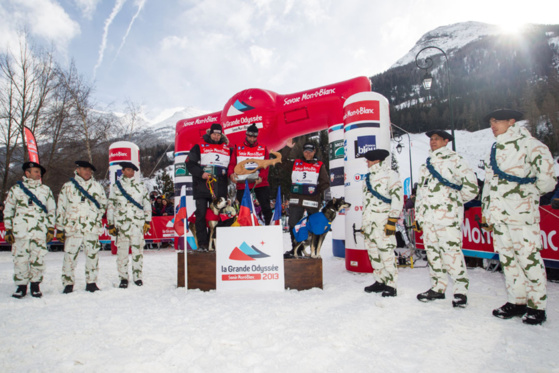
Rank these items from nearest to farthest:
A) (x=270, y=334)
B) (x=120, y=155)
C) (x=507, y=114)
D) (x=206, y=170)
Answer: (x=270, y=334) → (x=507, y=114) → (x=206, y=170) → (x=120, y=155)

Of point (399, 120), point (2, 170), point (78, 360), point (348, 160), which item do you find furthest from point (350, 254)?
point (399, 120)

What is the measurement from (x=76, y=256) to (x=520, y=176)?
19.4 feet

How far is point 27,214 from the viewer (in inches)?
189

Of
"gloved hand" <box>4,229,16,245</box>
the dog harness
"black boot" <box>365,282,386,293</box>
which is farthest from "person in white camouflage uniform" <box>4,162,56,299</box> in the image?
"black boot" <box>365,282,386,293</box>

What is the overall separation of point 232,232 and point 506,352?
3.29 m

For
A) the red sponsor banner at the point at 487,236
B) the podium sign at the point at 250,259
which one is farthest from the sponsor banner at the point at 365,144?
the podium sign at the point at 250,259

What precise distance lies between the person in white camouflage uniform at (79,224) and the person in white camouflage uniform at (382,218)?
4130 millimetres

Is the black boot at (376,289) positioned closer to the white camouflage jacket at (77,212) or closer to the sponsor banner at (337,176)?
the sponsor banner at (337,176)

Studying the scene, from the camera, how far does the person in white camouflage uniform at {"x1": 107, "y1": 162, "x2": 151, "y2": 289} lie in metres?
5.38

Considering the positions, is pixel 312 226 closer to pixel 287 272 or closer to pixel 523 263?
pixel 287 272

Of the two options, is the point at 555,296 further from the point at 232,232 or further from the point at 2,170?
the point at 2,170

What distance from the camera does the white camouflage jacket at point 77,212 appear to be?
16.3 ft

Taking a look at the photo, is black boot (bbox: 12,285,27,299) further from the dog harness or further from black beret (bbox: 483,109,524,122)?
black beret (bbox: 483,109,524,122)

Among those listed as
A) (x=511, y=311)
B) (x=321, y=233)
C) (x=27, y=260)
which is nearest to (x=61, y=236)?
(x=27, y=260)
